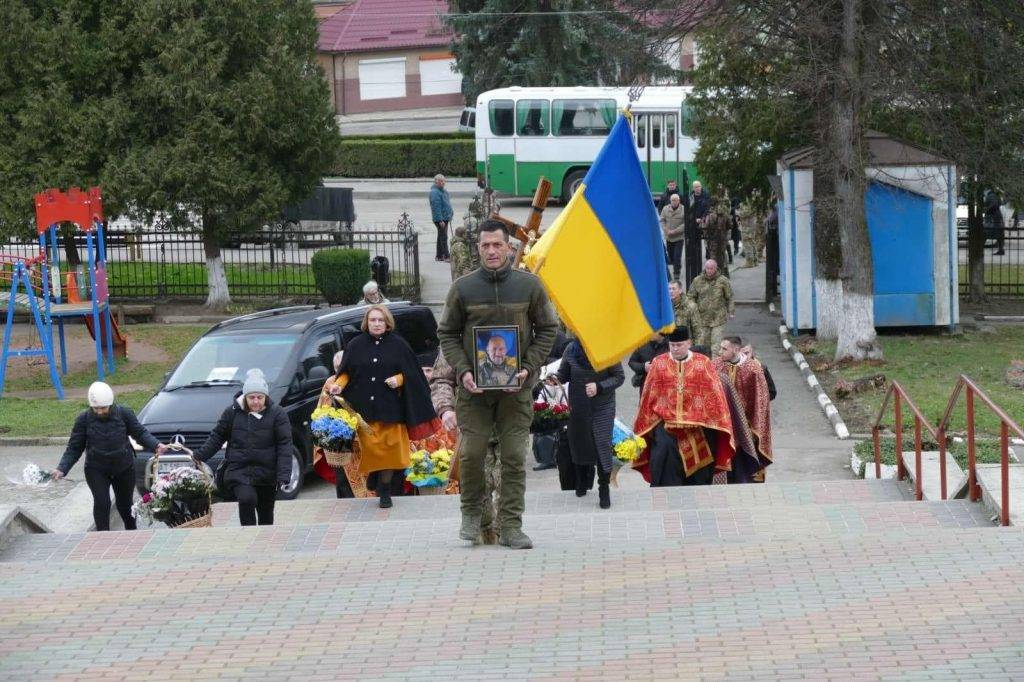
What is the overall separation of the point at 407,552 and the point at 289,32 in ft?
59.0

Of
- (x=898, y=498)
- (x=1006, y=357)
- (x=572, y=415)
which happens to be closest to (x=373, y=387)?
(x=572, y=415)

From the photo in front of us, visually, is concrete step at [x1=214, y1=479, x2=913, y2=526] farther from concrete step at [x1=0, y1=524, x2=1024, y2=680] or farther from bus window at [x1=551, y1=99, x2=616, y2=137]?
bus window at [x1=551, y1=99, x2=616, y2=137]

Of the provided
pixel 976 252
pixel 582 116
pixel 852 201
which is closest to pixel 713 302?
pixel 852 201

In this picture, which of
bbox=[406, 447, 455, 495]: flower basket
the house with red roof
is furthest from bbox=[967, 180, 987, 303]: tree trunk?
the house with red roof

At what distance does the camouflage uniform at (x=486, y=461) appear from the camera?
8.81 metres

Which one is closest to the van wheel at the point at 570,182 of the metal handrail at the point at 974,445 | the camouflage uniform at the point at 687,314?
the camouflage uniform at the point at 687,314

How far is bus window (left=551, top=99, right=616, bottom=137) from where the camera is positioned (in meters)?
38.1

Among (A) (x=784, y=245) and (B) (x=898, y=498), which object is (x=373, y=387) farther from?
(A) (x=784, y=245)

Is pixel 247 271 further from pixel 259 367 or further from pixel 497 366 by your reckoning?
pixel 497 366

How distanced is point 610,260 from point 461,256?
11.2m

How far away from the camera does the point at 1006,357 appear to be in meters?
19.6

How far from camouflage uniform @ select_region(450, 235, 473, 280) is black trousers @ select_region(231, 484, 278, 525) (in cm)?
1107

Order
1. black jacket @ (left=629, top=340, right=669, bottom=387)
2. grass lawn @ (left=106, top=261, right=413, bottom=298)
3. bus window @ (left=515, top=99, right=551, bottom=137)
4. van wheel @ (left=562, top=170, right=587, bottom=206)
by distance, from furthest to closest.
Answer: bus window @ (left=515, top=99, right=551, bottom=137)
van wheel @ (left=562, top=170, right=587, bottom=206)
grass lawn @ (left=106, top=261, right=413, bottom=298)
black jacket @ (left=629, top=340, right=669, bottom=387)

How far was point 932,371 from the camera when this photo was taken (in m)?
18.7
